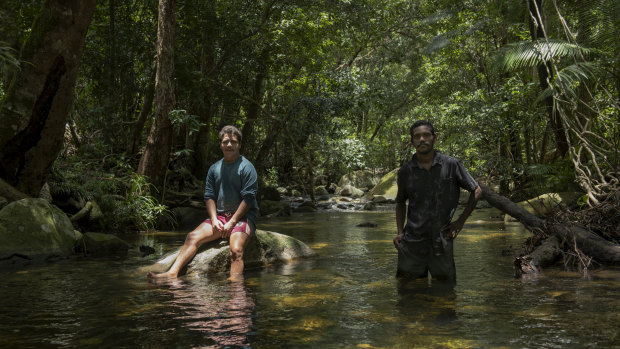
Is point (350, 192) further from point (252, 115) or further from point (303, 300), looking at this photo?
point (303, 300)

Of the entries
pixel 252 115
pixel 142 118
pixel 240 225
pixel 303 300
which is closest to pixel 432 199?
pixel 303 300

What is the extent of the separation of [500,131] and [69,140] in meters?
12.9

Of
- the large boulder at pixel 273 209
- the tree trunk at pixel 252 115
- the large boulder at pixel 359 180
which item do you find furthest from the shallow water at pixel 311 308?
the large boulder at pixel 359 180

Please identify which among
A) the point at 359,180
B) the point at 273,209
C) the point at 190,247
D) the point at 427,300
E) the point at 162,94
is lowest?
the point at 427,300

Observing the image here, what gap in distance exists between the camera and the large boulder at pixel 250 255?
261 inches

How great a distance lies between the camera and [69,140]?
50.0 ft

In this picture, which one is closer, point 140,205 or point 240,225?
point 240,225

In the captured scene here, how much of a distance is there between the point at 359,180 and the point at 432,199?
26.9 metres

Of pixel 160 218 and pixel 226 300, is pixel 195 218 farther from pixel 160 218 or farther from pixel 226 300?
pixel 226 300

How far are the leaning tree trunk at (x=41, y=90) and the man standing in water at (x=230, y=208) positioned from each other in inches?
157

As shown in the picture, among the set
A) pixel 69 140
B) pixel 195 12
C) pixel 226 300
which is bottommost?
pixel 226 300

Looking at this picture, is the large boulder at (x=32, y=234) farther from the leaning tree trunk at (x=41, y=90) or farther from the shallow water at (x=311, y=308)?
the leaning tree trunk at (x=41, y=90)

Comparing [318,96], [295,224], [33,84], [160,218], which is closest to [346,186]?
[318,96]

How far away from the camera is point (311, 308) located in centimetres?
460
